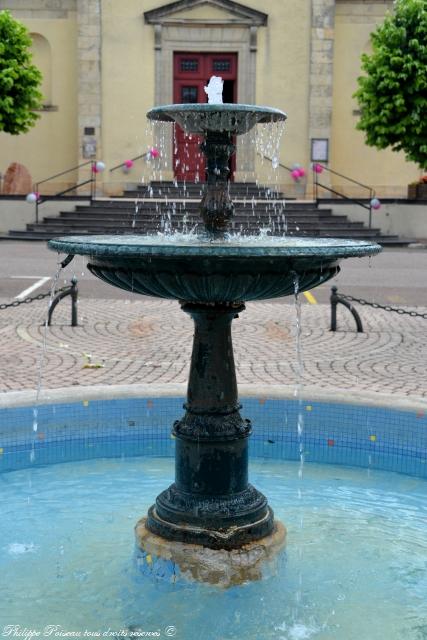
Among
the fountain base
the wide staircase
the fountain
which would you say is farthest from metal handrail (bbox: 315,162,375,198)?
the fountain base

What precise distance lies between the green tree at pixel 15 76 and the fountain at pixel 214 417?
23147 millimetres

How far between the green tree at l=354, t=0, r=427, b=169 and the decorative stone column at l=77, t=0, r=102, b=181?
9565mm

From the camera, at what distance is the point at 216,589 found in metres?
4.66

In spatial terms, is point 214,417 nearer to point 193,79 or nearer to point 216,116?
point 216,116

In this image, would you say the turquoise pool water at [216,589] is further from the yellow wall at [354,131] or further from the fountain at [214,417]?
the yellow wall at [354,131]

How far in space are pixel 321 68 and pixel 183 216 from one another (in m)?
8.92

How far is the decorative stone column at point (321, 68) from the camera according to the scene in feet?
101

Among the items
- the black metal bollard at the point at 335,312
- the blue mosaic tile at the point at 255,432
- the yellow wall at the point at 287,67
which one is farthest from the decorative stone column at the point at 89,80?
the blue mosaic tile at the point at 255,432

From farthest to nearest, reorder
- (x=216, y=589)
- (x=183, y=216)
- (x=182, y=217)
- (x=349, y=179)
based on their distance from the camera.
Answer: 1. (x=349, y=179)
2. (x=182, y=217)
3. (x=183, y=216)
4. (x=216, y=589)

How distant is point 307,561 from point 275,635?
0.86m

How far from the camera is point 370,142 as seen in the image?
2719 centimetres

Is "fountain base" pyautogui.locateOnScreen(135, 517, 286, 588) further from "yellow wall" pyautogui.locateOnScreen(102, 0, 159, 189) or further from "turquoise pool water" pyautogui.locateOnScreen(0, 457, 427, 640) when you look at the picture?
"yellow wall" pyautogui.locateOnScreen(102, 0, 159, 189)

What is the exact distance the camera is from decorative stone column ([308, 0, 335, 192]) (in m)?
30.6

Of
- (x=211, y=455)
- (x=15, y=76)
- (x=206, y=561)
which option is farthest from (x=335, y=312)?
(x=15, y=76)
